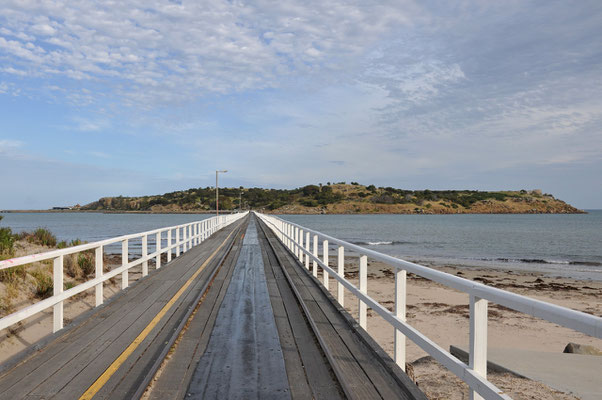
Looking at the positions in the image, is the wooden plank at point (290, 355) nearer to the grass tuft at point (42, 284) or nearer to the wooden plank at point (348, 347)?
the wooden plank at point (348, 347)

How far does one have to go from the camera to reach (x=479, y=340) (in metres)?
3.45

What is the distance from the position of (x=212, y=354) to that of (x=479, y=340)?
12.8ft

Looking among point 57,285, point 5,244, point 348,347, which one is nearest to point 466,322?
point 348,347

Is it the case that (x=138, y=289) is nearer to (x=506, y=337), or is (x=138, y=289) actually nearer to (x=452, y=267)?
(x=506, y=337)

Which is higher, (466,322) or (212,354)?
(212,354)

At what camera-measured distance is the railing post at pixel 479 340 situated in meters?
3.44

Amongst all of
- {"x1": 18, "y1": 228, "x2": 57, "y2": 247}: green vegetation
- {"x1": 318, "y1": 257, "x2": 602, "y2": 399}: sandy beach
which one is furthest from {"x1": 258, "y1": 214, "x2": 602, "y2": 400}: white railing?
{"x1": 18, "y1": 228, "x2": 57, "y2": 247}: green vegetation

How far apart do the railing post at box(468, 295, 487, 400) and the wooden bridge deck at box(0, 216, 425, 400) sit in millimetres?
1475

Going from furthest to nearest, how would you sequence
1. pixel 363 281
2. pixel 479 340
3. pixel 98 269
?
pixel 98 269, pixel 363 281, pixel 479 340

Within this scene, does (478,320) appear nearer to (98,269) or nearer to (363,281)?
(363,281)

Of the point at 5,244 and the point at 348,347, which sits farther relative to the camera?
the point at 5,244

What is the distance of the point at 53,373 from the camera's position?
545 cm

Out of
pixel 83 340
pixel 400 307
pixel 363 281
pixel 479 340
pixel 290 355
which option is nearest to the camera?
pixel 479 340

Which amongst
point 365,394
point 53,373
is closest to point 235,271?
point 53,373
